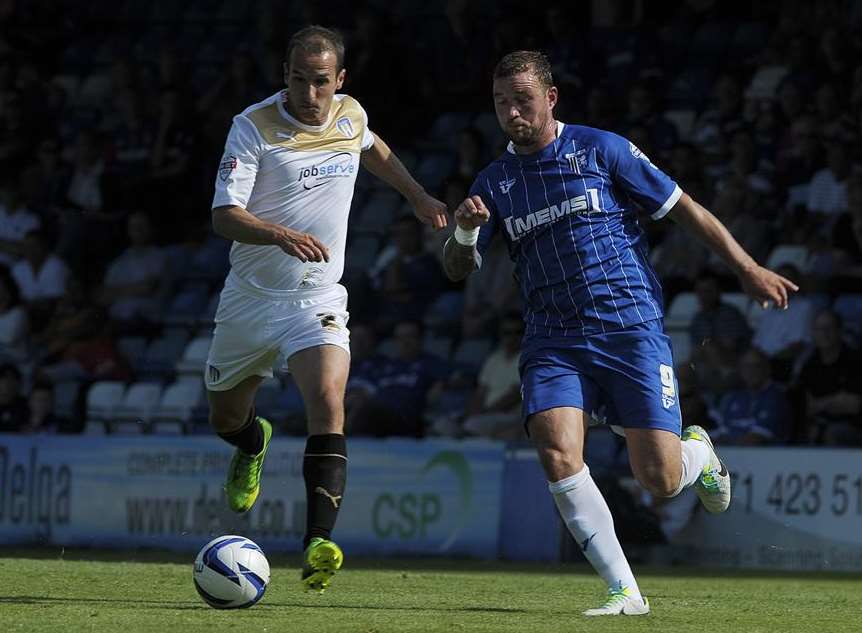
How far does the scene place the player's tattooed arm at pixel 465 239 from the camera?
24.5ft

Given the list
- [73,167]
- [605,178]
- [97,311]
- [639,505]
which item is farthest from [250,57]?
[605,178]

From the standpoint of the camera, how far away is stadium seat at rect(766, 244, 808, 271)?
1441cm

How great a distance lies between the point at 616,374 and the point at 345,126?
1988mm

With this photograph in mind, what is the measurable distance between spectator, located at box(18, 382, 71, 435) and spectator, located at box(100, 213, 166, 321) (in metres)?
1.69

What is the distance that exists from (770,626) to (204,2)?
661 inches

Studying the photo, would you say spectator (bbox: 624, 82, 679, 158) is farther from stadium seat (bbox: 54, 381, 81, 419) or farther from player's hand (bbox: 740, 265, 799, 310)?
player's hand (bbox: 740, 265, 799, 310)

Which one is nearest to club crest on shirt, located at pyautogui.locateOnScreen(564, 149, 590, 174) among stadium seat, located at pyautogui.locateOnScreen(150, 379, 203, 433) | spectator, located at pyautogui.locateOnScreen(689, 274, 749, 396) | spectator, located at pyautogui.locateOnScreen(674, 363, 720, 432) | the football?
the football

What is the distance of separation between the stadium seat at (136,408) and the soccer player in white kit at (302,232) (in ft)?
23.2

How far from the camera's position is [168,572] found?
9742mm

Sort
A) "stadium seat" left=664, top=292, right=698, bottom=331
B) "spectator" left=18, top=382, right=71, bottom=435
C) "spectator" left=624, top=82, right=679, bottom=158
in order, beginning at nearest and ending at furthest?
"stadium seat" left=664, top=292, right=698, bottom=331
"spectator" left=624, top=82, right=679, bottom=158
"spectator" left=18, top=382, right=71, bottom=435

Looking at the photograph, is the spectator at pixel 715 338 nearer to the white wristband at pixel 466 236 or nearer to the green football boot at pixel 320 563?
the white wristband at pixel 466 236

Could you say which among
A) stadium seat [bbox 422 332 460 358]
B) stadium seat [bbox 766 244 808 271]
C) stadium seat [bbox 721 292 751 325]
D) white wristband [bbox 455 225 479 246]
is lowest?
stadium seat [bbox 422 332 460 358]

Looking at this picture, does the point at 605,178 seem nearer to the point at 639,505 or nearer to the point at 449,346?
the point at 639,505

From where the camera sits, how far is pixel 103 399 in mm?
16406
